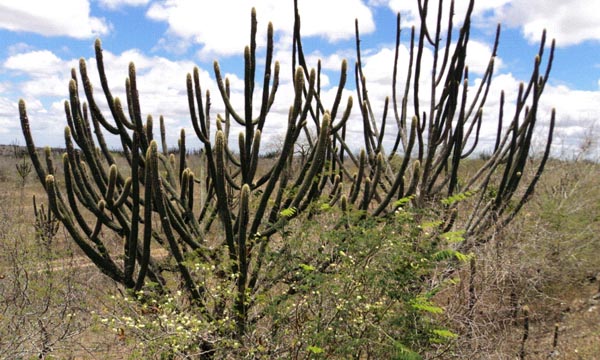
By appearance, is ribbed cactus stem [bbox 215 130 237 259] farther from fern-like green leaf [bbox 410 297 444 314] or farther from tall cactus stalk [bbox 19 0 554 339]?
fern-like green leaf [bbox 410 297 444 314]

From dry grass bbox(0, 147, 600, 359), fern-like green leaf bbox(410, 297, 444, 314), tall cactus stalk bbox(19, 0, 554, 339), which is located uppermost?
tall cactus stalk bbox(19, 0, 554, 339)

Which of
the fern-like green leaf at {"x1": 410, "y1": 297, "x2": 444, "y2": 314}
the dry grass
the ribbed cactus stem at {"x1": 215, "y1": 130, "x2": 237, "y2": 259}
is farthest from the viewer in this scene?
the dry grass

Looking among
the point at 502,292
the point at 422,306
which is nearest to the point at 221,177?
the point at 422,306

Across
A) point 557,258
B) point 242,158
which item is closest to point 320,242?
point 242,158

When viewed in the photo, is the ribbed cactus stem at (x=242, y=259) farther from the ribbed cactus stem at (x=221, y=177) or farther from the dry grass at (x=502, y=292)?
the dry grass at (x=502, y=292)

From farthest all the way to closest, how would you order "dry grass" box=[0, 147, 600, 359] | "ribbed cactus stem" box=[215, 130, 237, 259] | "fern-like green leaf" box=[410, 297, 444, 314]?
"dry grass" box=[0, 147, 600, 359], "fern-like green leaf" box=[410, 297, 444, 314], "ribbed cactus stem" box=[215, 130, 237, 259]

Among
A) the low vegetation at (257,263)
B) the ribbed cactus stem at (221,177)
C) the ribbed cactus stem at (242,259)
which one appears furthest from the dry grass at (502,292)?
the ribbed cactus stem at (221,177)

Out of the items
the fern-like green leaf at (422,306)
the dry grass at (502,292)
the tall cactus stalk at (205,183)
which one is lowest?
the dry grass at (502,292)

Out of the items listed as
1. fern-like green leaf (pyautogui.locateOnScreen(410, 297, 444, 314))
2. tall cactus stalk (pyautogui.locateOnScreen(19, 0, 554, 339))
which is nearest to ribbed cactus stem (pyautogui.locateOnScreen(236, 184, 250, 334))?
tall cactus stalk (pyautogui.locateOnScreen(19, 0, 554, 339))

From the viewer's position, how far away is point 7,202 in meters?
13.1

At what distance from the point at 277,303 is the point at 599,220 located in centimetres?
707

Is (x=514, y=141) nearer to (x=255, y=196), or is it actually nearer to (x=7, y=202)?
(x=255, y=196)

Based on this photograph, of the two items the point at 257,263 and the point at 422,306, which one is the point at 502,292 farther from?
the point at 257,263

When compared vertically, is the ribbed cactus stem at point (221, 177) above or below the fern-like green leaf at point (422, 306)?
above
